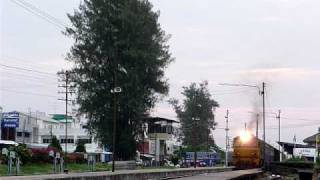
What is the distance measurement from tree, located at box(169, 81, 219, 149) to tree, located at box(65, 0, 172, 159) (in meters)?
64.1

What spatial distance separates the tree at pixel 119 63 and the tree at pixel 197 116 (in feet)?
Result: 210

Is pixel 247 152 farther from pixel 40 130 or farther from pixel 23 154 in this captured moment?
pixel 40 130

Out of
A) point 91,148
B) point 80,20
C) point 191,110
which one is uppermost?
point 80,20

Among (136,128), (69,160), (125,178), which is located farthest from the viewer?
(69,160)

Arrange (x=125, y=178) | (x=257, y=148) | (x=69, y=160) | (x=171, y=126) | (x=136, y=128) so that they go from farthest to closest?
(x=171, y=126) < (x=69, y=160) < (x=136, y=128) < (x=257, y=148) < (x=125, y=178)

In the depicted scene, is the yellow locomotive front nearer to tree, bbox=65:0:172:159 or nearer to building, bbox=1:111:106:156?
tree, bbox=65:0:172:159

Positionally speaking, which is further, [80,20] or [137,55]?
[80,20]

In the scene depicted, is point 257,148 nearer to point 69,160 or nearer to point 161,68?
point 161,68

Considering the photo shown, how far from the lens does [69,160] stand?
231 ft

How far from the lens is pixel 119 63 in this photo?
211 feet

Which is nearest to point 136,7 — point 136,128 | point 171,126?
point 136,128

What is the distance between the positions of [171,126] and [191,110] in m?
7.45

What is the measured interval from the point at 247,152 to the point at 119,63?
15775 mm

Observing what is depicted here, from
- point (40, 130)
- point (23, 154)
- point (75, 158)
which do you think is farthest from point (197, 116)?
point (23, 154)
